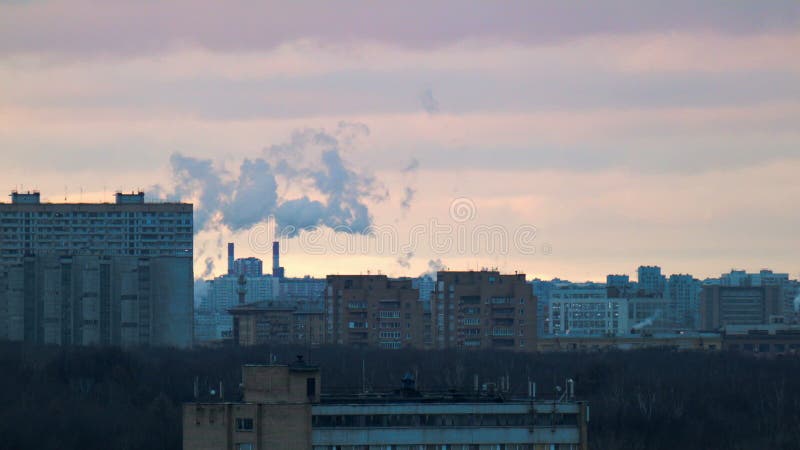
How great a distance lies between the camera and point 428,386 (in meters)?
114

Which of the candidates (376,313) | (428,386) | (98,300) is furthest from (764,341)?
(428,386)

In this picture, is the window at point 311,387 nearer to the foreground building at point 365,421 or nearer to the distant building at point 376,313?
the foreground building at point 365,421

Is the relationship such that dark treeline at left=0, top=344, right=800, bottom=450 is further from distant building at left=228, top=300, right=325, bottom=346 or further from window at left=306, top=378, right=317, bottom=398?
distant building at left=228, top=300, right=325, bottom=346

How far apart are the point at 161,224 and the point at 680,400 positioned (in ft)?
259

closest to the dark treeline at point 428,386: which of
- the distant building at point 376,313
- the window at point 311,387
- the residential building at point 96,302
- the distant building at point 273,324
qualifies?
the residential building at point 96,302

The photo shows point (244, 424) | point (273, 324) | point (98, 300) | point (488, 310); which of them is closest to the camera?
point (244, 424)

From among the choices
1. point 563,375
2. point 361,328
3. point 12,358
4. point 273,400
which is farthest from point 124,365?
point 273,400

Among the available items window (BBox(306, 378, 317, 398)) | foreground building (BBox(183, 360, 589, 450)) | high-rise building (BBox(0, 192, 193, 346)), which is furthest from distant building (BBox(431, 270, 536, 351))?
foreground building (BBox(183, 360, 589, 450))

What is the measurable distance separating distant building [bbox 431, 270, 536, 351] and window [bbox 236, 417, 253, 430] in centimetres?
11033

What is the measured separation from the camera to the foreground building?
190 feet

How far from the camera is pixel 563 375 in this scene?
13575 cm

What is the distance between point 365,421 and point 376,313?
118460mm

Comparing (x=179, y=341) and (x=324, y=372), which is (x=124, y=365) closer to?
(x=324, y=372)

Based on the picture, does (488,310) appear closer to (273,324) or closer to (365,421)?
(273,324)
